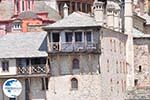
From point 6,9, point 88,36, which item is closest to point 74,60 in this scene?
point 88,36

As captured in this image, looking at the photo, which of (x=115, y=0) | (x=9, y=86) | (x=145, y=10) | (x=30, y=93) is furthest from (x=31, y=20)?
(x=9, y=86)

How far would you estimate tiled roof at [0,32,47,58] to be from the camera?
67.8m

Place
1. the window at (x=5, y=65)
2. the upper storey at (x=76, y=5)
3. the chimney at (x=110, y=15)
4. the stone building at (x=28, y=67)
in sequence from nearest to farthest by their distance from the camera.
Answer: the stone building at (x=28, y=67) → the window at (x=5, y=65) → the chimney at (x=110, y=15) → the upper storey at (x=76, y=5)

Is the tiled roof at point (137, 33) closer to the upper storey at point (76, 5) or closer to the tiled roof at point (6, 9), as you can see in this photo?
the upper storey at point (76, 5)

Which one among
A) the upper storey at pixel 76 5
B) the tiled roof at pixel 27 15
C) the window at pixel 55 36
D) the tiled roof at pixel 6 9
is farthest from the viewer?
the upper storey at pixel 76 5

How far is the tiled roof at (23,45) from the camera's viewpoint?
67812 millimetres

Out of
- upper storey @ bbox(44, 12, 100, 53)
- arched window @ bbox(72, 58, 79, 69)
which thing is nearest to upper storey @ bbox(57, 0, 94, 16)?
upper storey @ bbox(44, 12, 100, 53)

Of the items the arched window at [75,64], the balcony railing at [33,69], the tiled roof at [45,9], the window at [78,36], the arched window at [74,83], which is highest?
the tiled roof at [45,9]

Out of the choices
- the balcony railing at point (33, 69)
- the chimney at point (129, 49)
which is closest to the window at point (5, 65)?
the balcony railing at point (33, 69)

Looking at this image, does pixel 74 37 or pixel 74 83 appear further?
pixel 74 83

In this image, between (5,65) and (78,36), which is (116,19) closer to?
(78,36)

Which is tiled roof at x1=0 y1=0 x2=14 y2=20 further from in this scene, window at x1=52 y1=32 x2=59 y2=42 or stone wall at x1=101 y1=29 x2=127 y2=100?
window at x1=52 y1=32 x2=59 y2=42

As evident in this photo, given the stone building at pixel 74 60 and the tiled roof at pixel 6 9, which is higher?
the tiled roof at pixel 6 9

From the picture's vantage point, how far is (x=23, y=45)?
69875 mm
